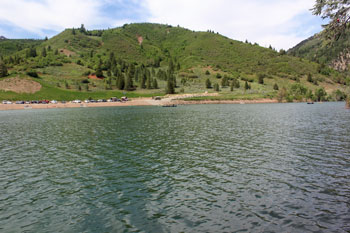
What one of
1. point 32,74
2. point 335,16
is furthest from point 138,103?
point 335,16

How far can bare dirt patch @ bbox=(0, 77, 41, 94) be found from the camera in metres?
143

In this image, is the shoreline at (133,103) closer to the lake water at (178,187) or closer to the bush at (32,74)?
the bush at (32,74)

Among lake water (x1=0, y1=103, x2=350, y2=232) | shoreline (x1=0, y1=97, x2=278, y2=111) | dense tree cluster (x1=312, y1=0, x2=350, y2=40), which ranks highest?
dense tree cluster (x1=312, y1=0, x2=350, y2=40)

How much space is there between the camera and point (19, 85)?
5792 inches

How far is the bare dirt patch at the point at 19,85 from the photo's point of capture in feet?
470

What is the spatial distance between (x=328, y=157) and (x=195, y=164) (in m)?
13.9

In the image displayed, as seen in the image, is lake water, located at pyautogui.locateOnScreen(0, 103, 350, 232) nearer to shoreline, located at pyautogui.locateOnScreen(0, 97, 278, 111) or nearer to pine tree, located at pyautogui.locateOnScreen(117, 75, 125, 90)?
shoreline, located at pyautogui.locateOnScreen(0, 97, 278, 111)

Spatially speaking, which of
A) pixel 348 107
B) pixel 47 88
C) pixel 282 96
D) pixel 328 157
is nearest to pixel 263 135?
pixel 328 157

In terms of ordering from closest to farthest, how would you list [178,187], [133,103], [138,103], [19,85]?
[178,187]
[138,103]
[133,103]
[19,85]

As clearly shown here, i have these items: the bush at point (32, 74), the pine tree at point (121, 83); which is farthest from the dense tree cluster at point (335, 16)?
the bush at point (32, 74)

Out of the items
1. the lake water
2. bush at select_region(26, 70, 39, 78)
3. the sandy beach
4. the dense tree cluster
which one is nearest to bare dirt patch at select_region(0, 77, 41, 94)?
bush at select_region(26, 70, 39, 78)

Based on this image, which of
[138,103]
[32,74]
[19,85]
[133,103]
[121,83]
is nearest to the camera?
[138,103]

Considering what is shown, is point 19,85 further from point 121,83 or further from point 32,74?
point 121,83

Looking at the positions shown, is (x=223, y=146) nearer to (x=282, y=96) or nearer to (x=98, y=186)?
(x=98, y=186)
